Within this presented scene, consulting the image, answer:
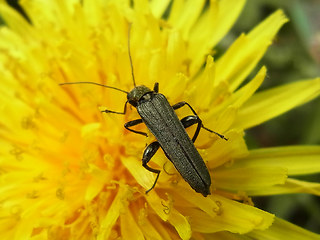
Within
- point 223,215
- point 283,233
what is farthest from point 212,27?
point 283,233

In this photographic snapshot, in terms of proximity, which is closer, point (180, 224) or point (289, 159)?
point (180, 224)

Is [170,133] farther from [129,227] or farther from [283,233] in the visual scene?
[283,233]

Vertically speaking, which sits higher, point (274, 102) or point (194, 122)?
point (194, 122)

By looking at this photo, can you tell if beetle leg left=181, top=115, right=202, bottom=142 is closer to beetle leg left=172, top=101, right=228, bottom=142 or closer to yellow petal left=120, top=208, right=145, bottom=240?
beetle leg left=172, top=101, right=228, bottom=142

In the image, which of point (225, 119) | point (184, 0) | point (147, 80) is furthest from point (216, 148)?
point (184, 0)

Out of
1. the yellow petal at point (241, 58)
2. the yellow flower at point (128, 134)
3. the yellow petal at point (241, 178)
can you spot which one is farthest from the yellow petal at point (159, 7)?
the yellow petal at point (241, 178)

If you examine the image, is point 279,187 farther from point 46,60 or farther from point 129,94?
point 46,60
